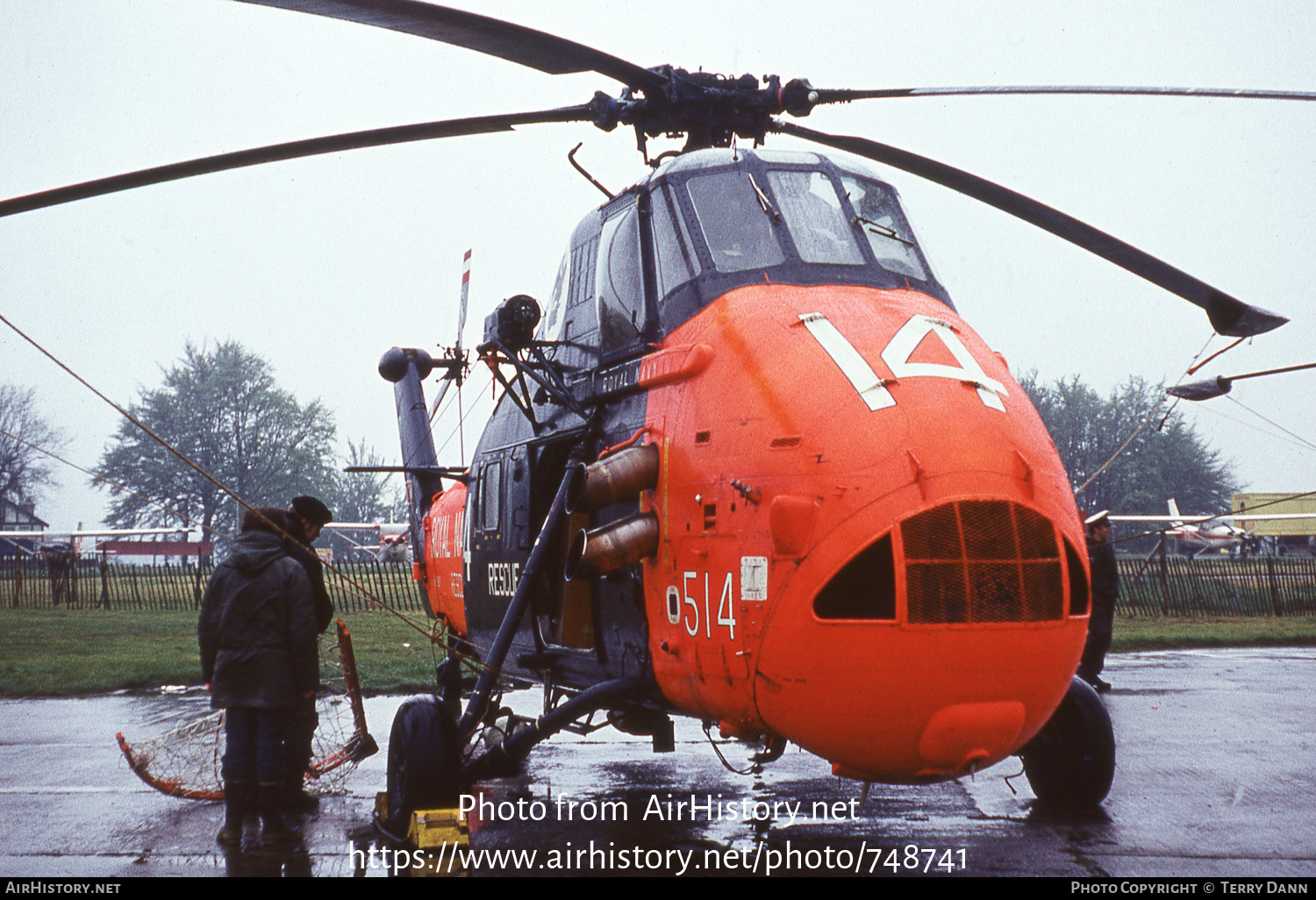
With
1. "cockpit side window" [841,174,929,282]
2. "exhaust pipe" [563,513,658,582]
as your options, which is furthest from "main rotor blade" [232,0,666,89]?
"exhaust pipe" [563,513,658,582]

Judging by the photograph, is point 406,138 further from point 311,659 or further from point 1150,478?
point 1150,478

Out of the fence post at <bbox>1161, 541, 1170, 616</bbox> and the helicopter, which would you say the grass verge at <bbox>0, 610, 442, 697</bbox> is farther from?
the fence post at <bbox>1161, 541, 1170, 616</bbox>

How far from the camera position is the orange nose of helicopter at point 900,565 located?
379cm

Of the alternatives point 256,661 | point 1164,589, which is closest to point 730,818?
point 256,661

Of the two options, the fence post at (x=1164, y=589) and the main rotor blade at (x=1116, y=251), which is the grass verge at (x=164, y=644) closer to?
the fence post at (x=1164, y=589)

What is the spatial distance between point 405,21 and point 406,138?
3.52 feet

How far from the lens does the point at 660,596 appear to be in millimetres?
4855

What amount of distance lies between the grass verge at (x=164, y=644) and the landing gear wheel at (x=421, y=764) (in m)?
6.90

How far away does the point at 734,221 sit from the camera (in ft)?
17.4

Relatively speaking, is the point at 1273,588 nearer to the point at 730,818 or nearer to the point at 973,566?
the point at 730,818

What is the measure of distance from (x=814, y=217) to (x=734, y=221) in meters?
0.43

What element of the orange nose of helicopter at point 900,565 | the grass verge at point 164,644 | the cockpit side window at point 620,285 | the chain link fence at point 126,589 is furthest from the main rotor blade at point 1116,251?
the chain link fence at point 126,589

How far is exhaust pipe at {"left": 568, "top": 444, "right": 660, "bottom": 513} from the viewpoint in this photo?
471 cm
